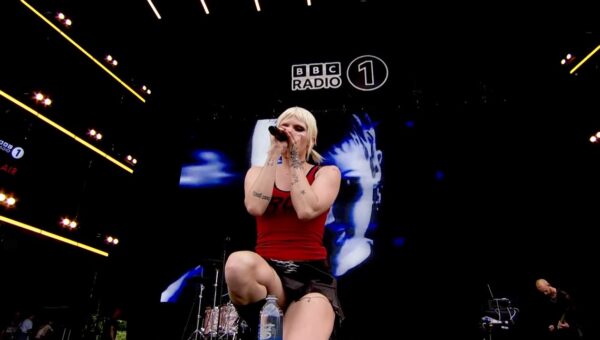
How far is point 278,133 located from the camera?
1502mm

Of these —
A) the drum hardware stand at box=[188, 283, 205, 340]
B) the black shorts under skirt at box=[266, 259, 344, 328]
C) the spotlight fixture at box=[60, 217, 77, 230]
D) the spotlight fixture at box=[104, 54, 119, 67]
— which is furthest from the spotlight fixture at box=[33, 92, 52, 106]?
the black shorts under skirt at box=[266, 259, 344, 328]

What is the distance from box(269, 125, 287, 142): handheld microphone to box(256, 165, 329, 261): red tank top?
21 cm

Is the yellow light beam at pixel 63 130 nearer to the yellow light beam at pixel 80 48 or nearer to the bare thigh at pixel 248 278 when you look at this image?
the yellow light beam at pixel 80 48

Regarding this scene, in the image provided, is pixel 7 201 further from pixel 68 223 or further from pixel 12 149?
pixel 68 223

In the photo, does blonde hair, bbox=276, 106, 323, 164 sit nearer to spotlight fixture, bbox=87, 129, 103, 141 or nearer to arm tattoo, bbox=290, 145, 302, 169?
arm tattoo, bbox=290, 145, 302, 169

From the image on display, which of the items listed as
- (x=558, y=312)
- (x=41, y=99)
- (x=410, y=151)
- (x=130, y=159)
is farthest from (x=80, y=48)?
(x=558, y=312)

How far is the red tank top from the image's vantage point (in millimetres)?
1428

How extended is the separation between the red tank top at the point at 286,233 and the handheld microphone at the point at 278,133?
21 centimetres

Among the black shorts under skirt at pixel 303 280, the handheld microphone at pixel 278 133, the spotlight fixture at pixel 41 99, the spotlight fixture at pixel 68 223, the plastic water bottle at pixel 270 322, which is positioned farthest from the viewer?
the spotlight fixture at pixel 68 223

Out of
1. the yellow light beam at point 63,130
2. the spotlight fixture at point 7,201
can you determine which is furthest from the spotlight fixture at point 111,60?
the spotlight fixture at point 7,201

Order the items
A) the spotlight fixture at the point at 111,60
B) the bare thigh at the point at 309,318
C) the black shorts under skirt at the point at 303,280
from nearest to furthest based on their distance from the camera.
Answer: the bare thigh at the point at 309,318 → the black shorts under skirt at the point at 303,280 → the spotlight fixture at the point at 111,60

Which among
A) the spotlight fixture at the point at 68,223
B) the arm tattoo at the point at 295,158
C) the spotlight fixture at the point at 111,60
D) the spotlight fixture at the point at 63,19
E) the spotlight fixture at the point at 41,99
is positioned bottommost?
the arm tattoo at the point at 295,158

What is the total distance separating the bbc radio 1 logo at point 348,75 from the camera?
239 inches

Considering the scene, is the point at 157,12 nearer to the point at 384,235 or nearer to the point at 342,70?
the point at 342,70
